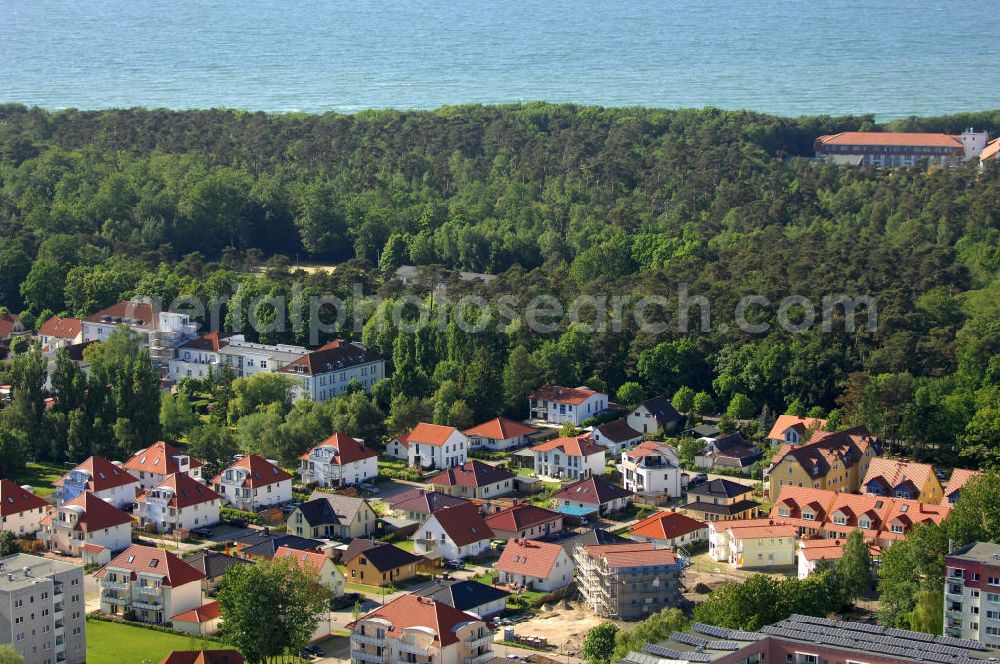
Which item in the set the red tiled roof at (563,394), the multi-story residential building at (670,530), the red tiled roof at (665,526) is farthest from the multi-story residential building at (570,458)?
the red tiled roof at (665,526)

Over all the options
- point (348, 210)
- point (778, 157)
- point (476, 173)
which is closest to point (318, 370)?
point (348, 210)

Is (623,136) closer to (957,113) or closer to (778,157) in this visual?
(778,157)

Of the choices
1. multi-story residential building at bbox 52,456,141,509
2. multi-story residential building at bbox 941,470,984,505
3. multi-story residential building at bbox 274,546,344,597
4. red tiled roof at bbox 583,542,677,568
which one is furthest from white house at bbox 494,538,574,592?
multi-story residential building at bbox 52,456,141,509

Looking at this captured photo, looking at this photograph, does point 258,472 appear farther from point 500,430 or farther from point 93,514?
point 500,430

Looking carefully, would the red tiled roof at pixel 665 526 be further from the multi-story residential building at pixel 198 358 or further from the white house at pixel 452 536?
the multi-story residential building at pixel 198 358

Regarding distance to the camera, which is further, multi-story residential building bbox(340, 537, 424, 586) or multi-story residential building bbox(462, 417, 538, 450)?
multi-story residential building bbox(462, 417, 538, 450)

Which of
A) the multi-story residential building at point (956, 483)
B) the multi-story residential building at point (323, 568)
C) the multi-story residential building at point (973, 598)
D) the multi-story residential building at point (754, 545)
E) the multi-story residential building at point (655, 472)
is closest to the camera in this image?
the multi-story residential building at point (973, 598)

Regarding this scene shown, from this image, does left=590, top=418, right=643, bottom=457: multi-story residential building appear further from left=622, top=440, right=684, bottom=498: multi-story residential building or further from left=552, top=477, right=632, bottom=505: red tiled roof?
left=552, top=477, right=632, bottom=505: red tiled roof
